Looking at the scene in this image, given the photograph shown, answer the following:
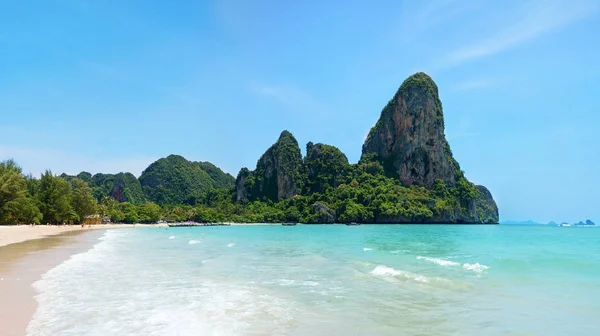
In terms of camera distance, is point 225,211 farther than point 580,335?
Yes

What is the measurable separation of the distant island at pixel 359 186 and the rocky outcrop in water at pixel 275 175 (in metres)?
0.36

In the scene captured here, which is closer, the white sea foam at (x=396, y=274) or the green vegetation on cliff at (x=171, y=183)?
the white sea foam at (x=396, y=274)

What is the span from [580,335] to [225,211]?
118699mm

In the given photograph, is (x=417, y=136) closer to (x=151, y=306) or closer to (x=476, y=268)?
(x=476, y=268)

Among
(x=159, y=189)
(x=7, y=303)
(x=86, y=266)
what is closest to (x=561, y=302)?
(x=7, y=303)

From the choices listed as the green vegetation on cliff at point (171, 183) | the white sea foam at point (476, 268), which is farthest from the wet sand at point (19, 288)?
the green vegetation on cliff at point (171, 183)

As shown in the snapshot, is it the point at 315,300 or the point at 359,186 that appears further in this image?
the point at 359,186

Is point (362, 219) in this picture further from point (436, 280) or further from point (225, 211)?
point (436, 280)

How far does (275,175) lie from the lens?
13938 centimetres

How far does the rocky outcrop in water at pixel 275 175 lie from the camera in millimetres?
134375

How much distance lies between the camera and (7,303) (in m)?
7.91

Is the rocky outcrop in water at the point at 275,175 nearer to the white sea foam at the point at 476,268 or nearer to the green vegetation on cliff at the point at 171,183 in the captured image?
the green vegetation on cliff at the point at 171,183

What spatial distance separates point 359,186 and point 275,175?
3170cm

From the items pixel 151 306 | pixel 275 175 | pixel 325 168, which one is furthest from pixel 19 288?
pixel 275 175
